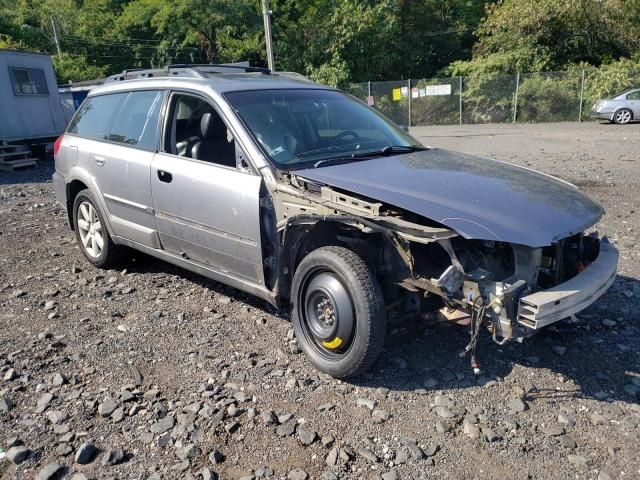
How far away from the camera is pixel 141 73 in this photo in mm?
5430

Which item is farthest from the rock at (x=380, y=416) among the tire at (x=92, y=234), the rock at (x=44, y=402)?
the tire at (x=92, y=234)

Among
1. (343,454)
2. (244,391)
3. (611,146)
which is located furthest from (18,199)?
(611,146)

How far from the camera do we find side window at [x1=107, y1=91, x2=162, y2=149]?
4.56m

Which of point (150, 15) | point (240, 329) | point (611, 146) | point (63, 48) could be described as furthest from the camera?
point (63, 48)

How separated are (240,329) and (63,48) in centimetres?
5076

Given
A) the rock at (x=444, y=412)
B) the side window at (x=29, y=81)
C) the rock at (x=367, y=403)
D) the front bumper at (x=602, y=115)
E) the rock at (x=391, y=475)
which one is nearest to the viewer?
the rock at (x=391, y=475)

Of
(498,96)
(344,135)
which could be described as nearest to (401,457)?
(344,135)

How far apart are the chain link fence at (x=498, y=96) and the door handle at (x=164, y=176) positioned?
2205 cm

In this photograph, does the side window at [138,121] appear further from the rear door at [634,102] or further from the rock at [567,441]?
the rear door at [634,102]

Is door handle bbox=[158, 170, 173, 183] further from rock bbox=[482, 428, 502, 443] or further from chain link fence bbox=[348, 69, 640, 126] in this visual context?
chain link fence bbox=[348, 69, 640, 126]

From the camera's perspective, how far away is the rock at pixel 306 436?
9.43 feet

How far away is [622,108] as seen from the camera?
20734mm

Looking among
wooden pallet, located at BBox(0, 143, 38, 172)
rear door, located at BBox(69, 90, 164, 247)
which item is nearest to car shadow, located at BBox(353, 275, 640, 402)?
rear door, located at BBox(69, 90, 164, 247)

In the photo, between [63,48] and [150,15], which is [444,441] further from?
[63,48]
